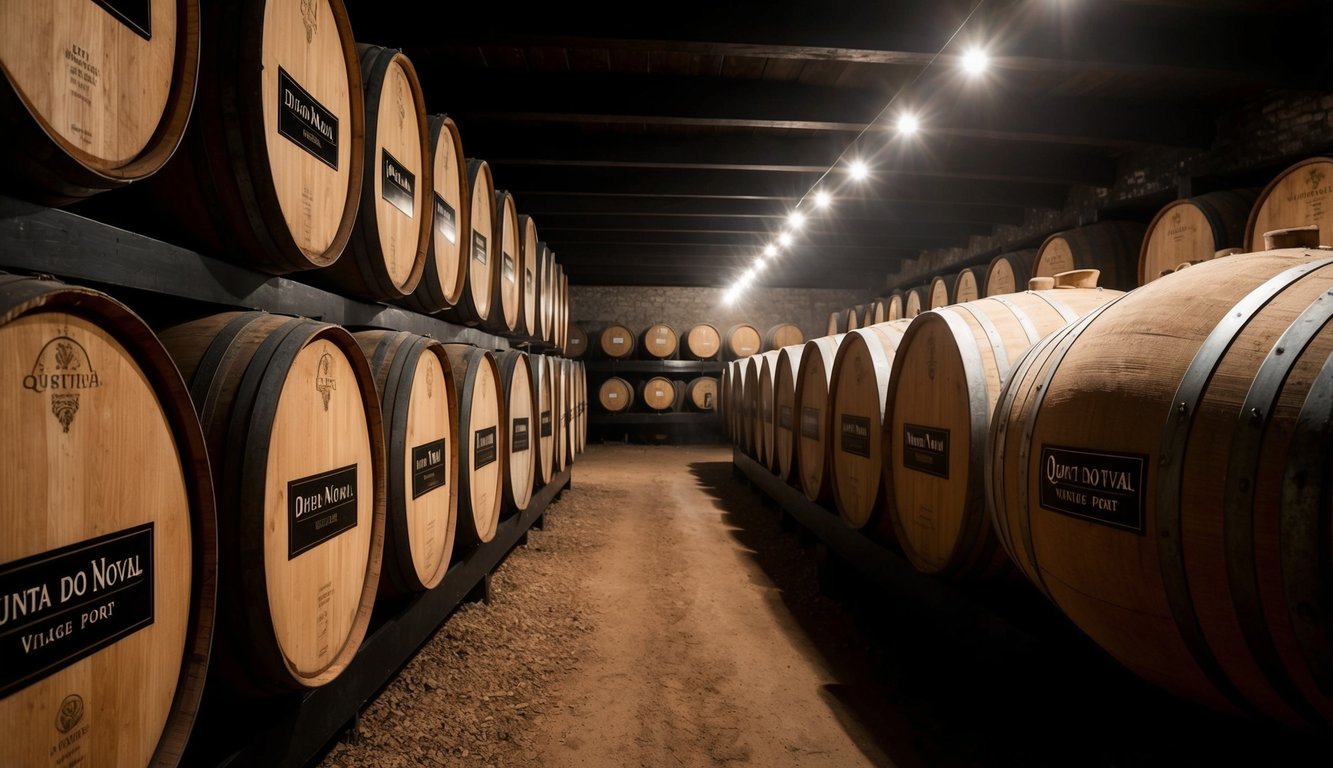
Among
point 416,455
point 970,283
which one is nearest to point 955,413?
point 416,455

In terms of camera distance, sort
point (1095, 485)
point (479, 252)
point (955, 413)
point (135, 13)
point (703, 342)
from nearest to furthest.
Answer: point (135, 13)
point (1095, 485)
point (955, 413)
point (479, 252)
point (703, 342)

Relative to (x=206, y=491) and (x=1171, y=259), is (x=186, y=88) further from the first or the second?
(x=1171, y=259)

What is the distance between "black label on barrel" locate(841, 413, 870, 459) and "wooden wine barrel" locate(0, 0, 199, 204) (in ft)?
9.27

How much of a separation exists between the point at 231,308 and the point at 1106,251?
6.39m

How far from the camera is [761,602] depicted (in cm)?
368

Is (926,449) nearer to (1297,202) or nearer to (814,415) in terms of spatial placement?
(814,415)

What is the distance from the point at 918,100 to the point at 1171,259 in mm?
2215

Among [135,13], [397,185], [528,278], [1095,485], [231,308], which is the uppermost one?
[528,278]

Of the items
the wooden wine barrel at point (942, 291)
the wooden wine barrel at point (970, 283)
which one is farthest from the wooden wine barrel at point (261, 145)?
the wooden wine barrel at point (942, 291)

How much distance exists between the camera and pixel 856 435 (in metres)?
3.24

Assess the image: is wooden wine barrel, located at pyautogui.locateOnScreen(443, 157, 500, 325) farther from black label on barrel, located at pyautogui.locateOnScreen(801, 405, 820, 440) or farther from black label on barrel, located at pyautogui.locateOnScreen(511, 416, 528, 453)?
black label on barrel, located at pyautogui.locateOnScreen(801, 405, 820, 440)

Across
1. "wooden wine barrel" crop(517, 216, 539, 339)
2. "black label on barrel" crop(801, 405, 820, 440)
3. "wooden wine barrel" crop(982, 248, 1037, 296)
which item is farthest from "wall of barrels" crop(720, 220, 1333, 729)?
"wooden wine barrel" crop(982, 248, 1037, 296)

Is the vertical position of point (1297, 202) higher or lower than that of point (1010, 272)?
lower

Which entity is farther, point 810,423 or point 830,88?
point 830,88
